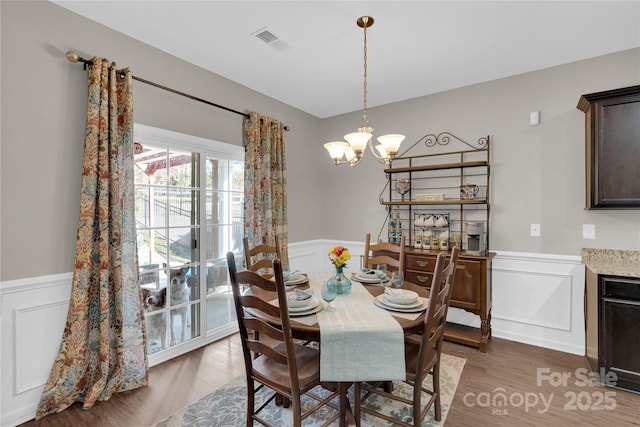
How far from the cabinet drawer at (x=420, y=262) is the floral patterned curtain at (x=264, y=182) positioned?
4.69ft

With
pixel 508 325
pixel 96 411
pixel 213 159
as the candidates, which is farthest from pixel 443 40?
pixel 96 411

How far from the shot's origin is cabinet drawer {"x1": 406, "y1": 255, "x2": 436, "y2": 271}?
3.12m

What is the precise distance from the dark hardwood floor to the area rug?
78mm

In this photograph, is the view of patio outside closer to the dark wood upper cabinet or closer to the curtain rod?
the curtain rod

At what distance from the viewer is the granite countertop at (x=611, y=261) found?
2342 millimetres

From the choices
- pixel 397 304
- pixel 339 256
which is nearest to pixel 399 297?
pixel 397 304

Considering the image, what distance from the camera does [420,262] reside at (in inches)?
125

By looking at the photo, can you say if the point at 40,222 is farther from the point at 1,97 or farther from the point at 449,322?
the point at 449,322

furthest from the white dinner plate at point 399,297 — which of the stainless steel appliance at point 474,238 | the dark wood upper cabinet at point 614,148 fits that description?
the dark wood upper cabinet at point 614,148

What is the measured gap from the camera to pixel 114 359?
2.21 metres

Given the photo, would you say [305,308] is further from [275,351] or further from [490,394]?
[490,394]

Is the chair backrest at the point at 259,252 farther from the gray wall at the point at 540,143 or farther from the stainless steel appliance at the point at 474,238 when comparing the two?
the gray wall at the point at 540,143

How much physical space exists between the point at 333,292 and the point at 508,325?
227cm

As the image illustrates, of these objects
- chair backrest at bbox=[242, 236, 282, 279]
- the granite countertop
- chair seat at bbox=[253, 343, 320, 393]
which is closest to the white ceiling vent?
chair backrest at bbox=[242, 236, 282, 279]
